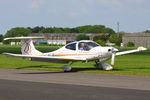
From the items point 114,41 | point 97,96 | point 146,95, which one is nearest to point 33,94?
point 97,96

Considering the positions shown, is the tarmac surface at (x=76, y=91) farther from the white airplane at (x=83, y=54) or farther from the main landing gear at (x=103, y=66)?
the main landing gear at (x=103, y=66)

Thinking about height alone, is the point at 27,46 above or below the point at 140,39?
below

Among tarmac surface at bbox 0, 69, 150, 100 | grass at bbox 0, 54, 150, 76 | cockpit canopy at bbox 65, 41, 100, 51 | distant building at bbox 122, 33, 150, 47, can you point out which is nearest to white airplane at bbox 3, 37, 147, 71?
cockpit canopy at bbox 65, 41, 100, 51

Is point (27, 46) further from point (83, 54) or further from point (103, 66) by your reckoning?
point (103, 66)

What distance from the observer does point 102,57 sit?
2292 centimetres

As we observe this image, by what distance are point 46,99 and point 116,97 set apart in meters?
2.18

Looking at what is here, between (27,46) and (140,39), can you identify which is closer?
(27,46)

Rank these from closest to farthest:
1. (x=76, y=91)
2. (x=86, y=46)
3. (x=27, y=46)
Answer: (x=76, y=91), (x=86, y=46), (x=27, y=46)

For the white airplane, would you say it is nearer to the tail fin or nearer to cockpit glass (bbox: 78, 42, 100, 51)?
cockpit glass (bbox: 78, 42, 100, 51)

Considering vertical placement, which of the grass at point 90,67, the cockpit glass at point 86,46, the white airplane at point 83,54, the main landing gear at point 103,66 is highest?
the cockpit glass at point 86,46

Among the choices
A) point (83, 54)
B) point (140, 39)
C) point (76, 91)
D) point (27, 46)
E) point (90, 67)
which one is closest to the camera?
point (76, 91)

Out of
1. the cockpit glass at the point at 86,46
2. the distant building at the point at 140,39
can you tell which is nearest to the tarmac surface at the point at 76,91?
the cockpit glass at the point at 86,46

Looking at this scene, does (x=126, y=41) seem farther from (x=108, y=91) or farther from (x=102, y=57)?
(x=108, y=91)

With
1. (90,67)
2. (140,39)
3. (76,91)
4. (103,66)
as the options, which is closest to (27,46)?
(90,67)
